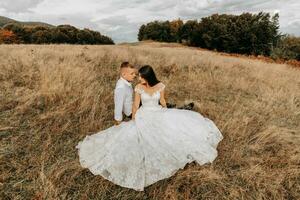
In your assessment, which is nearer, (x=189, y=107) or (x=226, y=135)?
(x=226, y=135)

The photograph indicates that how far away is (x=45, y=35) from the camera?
2303 inches

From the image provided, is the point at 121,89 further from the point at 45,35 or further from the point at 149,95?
the point at 45,35

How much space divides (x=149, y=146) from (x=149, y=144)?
4 centimetres

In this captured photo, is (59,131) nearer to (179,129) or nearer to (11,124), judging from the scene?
(11,124)

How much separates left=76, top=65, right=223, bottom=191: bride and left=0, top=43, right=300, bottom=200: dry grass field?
0.59 ft

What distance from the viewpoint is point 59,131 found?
5020 millimetres

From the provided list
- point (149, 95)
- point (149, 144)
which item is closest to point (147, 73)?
point (149, 95)

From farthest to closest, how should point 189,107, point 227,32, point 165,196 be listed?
1. point 227,32
2. point 189,107
3. point 165,196

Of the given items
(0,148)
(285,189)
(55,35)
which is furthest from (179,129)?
(55,35)

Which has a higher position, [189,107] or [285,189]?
[189,107]

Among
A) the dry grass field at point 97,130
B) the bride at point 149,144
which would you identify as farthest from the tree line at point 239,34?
the bride at point 149,144

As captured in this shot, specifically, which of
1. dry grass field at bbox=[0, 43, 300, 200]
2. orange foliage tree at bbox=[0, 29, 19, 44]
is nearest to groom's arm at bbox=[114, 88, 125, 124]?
dry grass field at bbox=[0, 43, 300, 200]

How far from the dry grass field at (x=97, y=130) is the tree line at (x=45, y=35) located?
54.1 m

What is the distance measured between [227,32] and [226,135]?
167 feet
